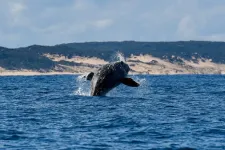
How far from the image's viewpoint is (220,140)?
83.6 ft

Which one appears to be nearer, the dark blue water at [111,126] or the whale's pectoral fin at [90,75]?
the dark blue water at [111,126]

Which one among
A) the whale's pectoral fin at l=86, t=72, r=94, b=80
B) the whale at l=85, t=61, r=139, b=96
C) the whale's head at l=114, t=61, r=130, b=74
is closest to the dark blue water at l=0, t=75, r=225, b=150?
the whale at l=85, t=61, r=139, b=96

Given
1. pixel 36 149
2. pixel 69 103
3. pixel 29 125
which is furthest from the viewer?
pixel 69 103

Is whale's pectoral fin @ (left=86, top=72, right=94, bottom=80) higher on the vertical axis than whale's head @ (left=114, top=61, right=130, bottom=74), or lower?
lower

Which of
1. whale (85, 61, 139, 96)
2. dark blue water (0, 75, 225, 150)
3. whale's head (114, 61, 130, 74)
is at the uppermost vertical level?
whale's head (114, 61, 130, 74)

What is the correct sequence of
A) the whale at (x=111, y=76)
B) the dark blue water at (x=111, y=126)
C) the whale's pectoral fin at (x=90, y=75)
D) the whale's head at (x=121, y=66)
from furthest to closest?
the whale's pectoral fin at (x=90, y=75) < the whale's head at (x=121, y=66) < the whale at (x=111, y=76) < the dark blue water at (x=111, y=126)

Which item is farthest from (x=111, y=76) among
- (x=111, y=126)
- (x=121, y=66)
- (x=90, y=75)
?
(x=111, y=126)

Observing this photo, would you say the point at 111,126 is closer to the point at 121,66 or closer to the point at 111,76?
the point at 111,76

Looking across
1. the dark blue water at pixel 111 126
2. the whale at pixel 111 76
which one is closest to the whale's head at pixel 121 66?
the whale at pixel 111 76

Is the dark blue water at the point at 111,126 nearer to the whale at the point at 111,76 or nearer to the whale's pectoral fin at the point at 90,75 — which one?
the whale at the point at 111,76

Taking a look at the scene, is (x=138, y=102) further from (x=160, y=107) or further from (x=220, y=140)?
(x=220, y=140)

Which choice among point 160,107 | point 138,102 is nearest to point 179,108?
point 160,107

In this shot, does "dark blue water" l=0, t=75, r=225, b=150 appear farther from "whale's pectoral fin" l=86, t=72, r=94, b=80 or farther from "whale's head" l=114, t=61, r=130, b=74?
"whale's head" l=114, t=61, r=130, b=74

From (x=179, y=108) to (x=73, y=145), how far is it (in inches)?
594
